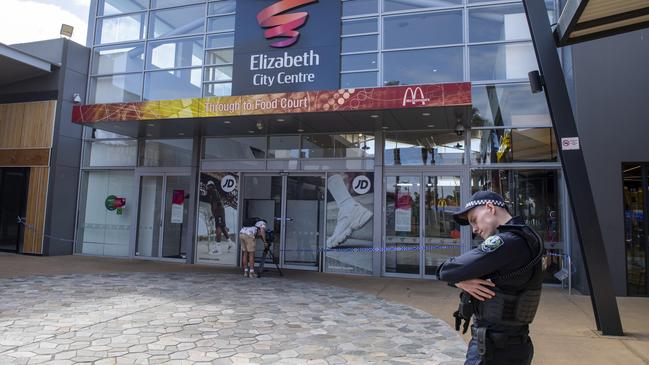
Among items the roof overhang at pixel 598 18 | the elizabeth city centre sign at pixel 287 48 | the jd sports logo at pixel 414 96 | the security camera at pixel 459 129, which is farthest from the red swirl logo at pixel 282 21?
the roof overhang at pixel 598 18

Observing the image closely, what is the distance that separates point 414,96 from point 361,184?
120 inches

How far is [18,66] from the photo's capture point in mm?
12047

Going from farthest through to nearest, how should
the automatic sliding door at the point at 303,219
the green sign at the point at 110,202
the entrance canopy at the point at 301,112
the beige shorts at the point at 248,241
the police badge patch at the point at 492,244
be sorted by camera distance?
1. the green sign at the point at 110,202
2. the automatic sliding door at the point at 303,219
3. the beige shorts at the point at 248,241
4. the entrance canopy at the point at 301,112
5. the police badge patch at the point at 492,244

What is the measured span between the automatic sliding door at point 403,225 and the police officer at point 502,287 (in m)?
7.95

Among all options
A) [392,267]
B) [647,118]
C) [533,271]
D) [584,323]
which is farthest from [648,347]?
[392,267]

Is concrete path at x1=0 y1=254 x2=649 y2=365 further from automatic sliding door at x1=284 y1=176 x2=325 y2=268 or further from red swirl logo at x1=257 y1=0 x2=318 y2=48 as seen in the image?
red swirl logo at x1=257 y1=0 x2=318 y2=48

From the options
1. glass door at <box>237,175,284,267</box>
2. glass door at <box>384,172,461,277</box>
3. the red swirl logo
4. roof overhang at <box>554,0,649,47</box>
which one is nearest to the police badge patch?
roof overhang at <box>554,0,649,47</box>

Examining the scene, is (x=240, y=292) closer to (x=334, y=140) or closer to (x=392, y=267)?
(x=392, y=267)

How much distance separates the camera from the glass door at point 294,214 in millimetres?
11070

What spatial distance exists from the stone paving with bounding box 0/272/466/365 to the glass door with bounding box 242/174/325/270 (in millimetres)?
2548

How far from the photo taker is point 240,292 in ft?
26.3

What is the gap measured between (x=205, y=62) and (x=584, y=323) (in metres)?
10.1

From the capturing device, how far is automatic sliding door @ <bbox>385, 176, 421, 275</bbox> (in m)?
10.2

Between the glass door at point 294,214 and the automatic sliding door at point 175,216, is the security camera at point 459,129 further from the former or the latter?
the automatic sliding door at point 175,216
